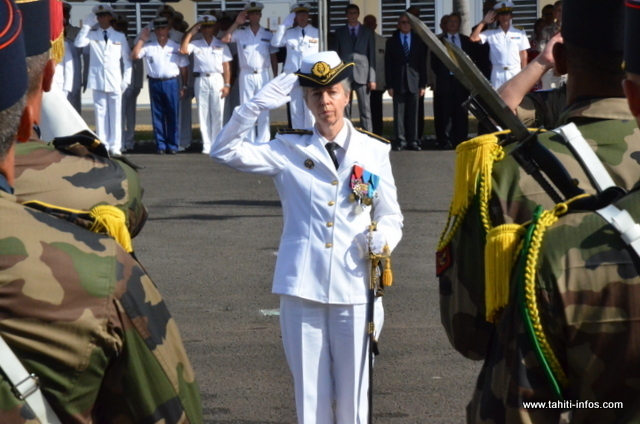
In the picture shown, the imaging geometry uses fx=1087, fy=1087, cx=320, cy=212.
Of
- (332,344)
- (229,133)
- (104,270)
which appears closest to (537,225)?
(104,270)

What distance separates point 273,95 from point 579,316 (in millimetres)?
3481

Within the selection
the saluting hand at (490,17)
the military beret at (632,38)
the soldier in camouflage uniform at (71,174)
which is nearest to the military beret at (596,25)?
the military beret at (632,38)

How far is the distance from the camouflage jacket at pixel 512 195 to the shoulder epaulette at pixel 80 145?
97cm

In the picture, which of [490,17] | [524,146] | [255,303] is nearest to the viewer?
[524,146]

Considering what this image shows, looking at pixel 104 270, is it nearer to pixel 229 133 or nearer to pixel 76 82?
pixel 229 133

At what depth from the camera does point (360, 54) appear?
18094 mm

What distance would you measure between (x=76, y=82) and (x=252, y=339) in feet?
42.1

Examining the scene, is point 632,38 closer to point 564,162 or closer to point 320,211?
point 564,162

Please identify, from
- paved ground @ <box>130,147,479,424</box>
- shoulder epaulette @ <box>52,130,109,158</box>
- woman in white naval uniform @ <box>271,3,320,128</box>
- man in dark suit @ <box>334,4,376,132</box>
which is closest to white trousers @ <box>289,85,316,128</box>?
paved ground @ <box>130,147,479,424</box>

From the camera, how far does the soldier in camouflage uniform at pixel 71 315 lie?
1881 mm

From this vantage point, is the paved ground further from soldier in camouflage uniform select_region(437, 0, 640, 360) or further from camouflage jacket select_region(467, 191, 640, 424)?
camouflage jacket select_region(467, 191, 640, 424)

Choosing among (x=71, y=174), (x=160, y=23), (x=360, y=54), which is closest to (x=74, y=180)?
(x=71, y=174)

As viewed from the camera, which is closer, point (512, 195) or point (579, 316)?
point (579, 316)

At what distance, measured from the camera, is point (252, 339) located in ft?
22.2
